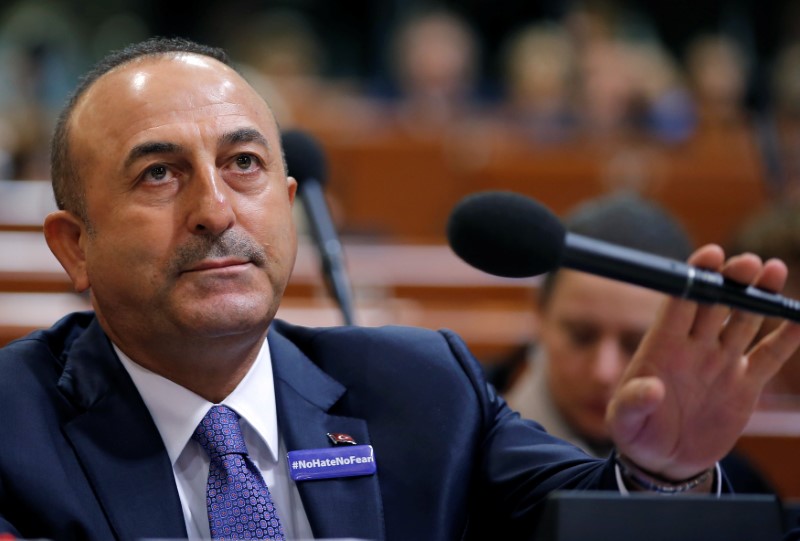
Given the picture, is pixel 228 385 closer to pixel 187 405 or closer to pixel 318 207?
pixel 187 405

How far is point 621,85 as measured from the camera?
6703 mm

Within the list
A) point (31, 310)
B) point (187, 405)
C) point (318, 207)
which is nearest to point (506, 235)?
point (187, 405)

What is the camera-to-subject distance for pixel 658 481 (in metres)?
1.59

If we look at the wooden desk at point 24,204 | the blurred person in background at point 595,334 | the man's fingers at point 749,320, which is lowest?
the wooden desk at point 24,204

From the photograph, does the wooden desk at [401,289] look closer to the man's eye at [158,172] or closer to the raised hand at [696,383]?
the man's eye at [158,172]

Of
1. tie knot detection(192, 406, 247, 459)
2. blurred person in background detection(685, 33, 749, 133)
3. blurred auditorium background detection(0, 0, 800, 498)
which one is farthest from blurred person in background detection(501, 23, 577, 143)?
tie knot detection(192, 406, 247, 459)

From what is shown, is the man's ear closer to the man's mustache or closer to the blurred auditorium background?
the man's mustache

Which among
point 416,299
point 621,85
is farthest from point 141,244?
point 621,85

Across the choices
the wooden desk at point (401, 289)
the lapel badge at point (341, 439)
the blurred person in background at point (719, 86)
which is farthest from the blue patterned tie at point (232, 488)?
the blurred person in background at point (719, 86)

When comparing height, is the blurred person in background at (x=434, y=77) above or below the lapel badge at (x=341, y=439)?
below

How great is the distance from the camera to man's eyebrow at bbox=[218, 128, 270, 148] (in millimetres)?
1724

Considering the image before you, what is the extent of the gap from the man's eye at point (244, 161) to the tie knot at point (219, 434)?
1.24 ft

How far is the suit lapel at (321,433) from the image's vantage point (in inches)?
67.8

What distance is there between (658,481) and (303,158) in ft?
3.50
